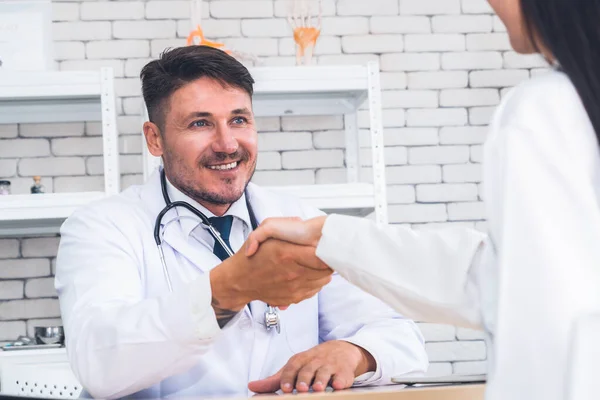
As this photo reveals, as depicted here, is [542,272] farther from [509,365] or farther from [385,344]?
[385,344]

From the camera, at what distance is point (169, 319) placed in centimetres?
162

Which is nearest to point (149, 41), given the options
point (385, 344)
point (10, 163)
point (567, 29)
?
point (10, 163)

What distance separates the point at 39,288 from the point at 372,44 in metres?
1.73

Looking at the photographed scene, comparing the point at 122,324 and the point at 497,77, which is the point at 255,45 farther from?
the point at 122,324

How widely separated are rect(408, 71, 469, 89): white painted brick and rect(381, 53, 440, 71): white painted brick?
0.03m

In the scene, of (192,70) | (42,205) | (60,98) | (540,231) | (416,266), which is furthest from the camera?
(60,98)

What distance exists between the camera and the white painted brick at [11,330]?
10.9 ft

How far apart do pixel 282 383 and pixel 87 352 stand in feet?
1.37

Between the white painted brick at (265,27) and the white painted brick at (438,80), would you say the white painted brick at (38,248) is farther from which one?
the white painted brick at (438,80)

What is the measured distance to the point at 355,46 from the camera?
3.57m

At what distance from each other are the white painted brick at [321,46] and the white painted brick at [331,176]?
1.65 feet

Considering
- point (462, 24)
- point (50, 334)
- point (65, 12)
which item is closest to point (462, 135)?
point (462, 24)

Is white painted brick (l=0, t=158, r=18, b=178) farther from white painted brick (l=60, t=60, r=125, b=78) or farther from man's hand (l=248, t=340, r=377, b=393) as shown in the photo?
man's hand (l=248, t=340, r=377, b=393)

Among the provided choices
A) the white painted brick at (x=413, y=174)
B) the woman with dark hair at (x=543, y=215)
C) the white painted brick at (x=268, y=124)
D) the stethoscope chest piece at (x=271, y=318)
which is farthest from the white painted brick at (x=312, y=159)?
the woman with dark hair at (x=543, y=215)
